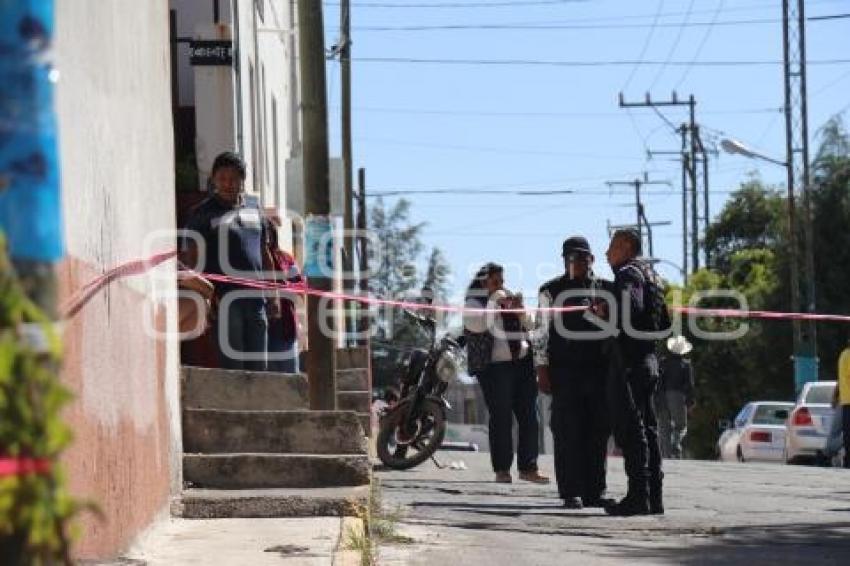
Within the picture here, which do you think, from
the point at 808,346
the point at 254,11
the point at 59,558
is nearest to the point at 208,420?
the point at 59,558

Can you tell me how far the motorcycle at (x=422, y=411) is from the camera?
14344 millimetres

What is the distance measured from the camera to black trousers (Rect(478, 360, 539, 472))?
42.4ft

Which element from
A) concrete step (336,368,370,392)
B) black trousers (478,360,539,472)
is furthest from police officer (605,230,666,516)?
concrete step (336,368,370,392)

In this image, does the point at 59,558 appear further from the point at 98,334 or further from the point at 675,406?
the point at 675,406

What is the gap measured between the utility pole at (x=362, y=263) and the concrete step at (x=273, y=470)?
1410 cm

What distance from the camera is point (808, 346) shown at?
4019 centimetres

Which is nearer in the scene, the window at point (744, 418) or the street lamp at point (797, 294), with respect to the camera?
the window at point (744, 418)

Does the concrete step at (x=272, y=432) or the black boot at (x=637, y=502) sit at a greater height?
the concrete step at (x=272, y=432)

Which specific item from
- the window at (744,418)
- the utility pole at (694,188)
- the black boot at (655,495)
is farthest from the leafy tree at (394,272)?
the black boot at (655,495)

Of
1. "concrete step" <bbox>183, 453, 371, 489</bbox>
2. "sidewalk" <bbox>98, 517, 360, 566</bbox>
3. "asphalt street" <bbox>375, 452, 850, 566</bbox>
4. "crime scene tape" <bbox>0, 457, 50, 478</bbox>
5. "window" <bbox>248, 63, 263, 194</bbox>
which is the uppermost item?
"window" <bbox>248, 63, 263, 194</bbox>

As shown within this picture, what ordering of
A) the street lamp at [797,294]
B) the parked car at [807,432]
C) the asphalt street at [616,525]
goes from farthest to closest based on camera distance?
1. the street lamp at [797,294]
2. the parked car at [807,432]
3. the asphalt street at [616,525]

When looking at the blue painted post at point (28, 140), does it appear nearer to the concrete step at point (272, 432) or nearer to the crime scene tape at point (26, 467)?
the crime scene tape at point (26, 467)

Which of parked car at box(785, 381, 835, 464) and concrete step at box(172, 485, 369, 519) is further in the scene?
parked car at box(785, 381, 835, 464)

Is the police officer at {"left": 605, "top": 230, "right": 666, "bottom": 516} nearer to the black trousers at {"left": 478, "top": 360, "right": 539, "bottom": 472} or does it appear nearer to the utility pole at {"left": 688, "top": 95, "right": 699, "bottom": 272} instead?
the black trousers at {"left": 478, "top": 360, "right": 539, "bottom": 472}
